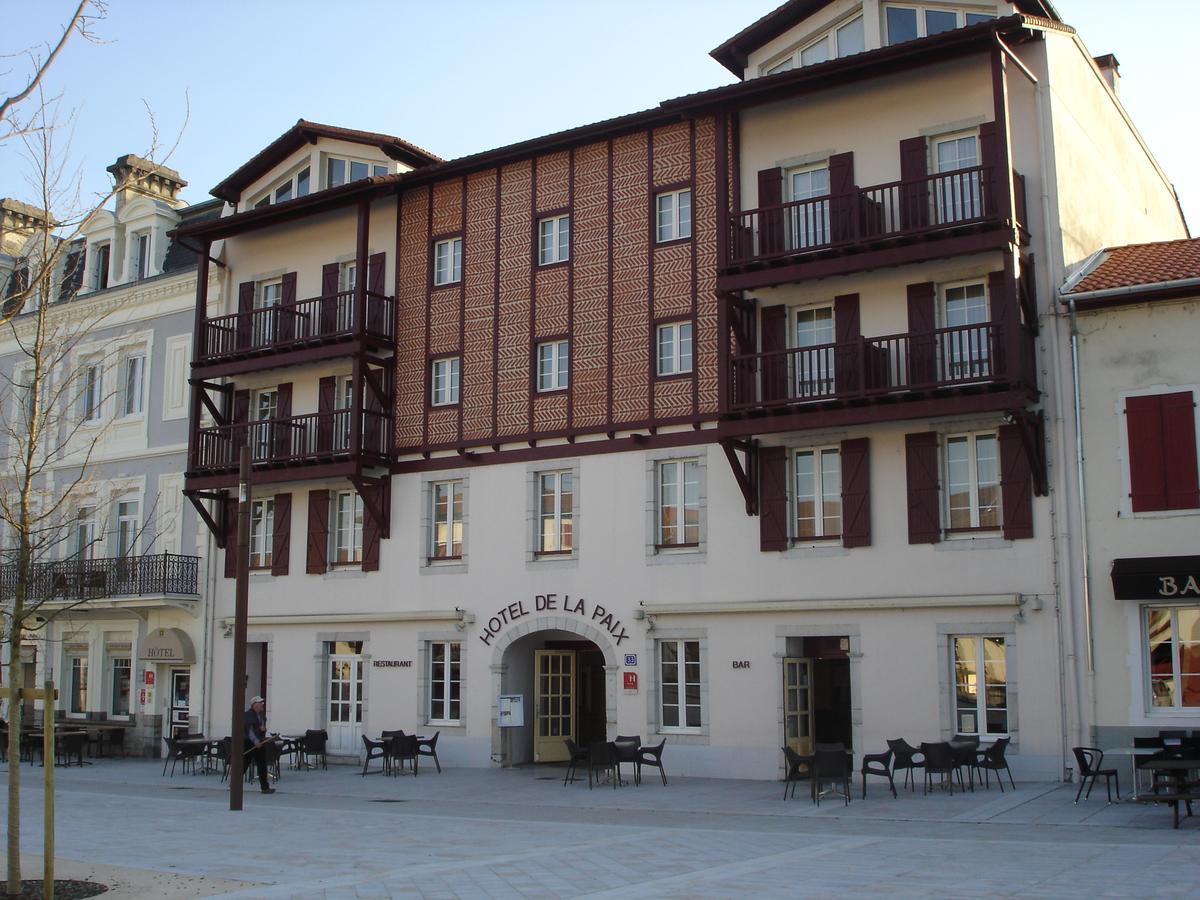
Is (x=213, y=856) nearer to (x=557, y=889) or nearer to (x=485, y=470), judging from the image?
(x=557, y=889)

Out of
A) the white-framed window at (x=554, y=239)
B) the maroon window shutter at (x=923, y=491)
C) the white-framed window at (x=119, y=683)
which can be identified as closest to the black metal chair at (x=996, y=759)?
the maroon window shutter at (x=923, y=491)

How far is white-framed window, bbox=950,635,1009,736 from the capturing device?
20.3 meters

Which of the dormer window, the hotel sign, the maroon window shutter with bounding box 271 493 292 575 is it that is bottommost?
the hotel sign

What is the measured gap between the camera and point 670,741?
2331 centimetres

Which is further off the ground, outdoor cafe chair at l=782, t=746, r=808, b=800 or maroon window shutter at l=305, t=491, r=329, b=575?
maroon window shutter at l=305, t=491, r=329, b=575

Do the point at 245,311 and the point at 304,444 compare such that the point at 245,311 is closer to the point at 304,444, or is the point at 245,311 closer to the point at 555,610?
the point at 304,444

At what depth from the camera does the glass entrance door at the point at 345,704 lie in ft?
91.1

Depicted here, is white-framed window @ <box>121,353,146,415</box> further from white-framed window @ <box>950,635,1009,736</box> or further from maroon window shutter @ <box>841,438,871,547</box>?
white-framed window @ <box>950,635,1009,736</box>

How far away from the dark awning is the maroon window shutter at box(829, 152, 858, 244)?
6799 millimetres

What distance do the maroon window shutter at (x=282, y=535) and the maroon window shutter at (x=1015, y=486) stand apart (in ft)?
52.7

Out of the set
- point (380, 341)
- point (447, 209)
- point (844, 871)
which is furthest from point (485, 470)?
point (844, 871)

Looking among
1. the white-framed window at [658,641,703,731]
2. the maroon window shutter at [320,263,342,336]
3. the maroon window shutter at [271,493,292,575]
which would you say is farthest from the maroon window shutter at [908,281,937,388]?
the maroon window shutter at [271,493,292,575]

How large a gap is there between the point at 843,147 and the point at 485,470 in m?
9.45

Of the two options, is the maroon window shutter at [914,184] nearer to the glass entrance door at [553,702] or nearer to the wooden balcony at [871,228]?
the wooden balcony at [871,228]
